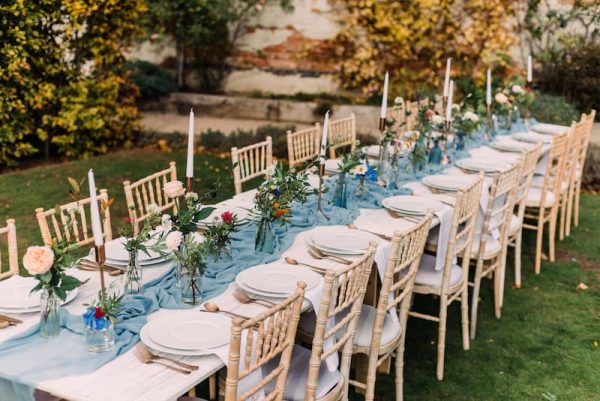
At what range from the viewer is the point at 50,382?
6.70 feet

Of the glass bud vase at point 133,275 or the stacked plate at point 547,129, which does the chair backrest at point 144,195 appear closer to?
the glass bud vase at point 133,275

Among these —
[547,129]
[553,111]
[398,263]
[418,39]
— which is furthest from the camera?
[418,39]

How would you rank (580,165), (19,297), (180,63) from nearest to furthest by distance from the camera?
(19,297)
(580,165)
(180,63)

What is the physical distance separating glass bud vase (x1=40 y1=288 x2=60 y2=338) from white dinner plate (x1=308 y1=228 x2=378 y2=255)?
1.23 meters

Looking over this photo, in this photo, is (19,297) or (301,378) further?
(301,378)

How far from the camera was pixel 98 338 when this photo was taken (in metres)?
2.22

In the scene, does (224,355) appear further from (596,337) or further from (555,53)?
(555,53)

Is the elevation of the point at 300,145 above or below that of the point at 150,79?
below

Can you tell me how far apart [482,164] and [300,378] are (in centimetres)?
266

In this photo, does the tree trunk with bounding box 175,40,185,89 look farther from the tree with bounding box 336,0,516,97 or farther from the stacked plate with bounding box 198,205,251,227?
the stacked plate with bounding box 198,205,251,227

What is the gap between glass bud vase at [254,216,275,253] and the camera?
3.16 metres

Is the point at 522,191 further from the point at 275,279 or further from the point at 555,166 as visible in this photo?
the point at 275,279

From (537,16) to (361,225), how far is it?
6962 mm

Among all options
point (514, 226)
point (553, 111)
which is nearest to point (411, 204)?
point (514, 226)
